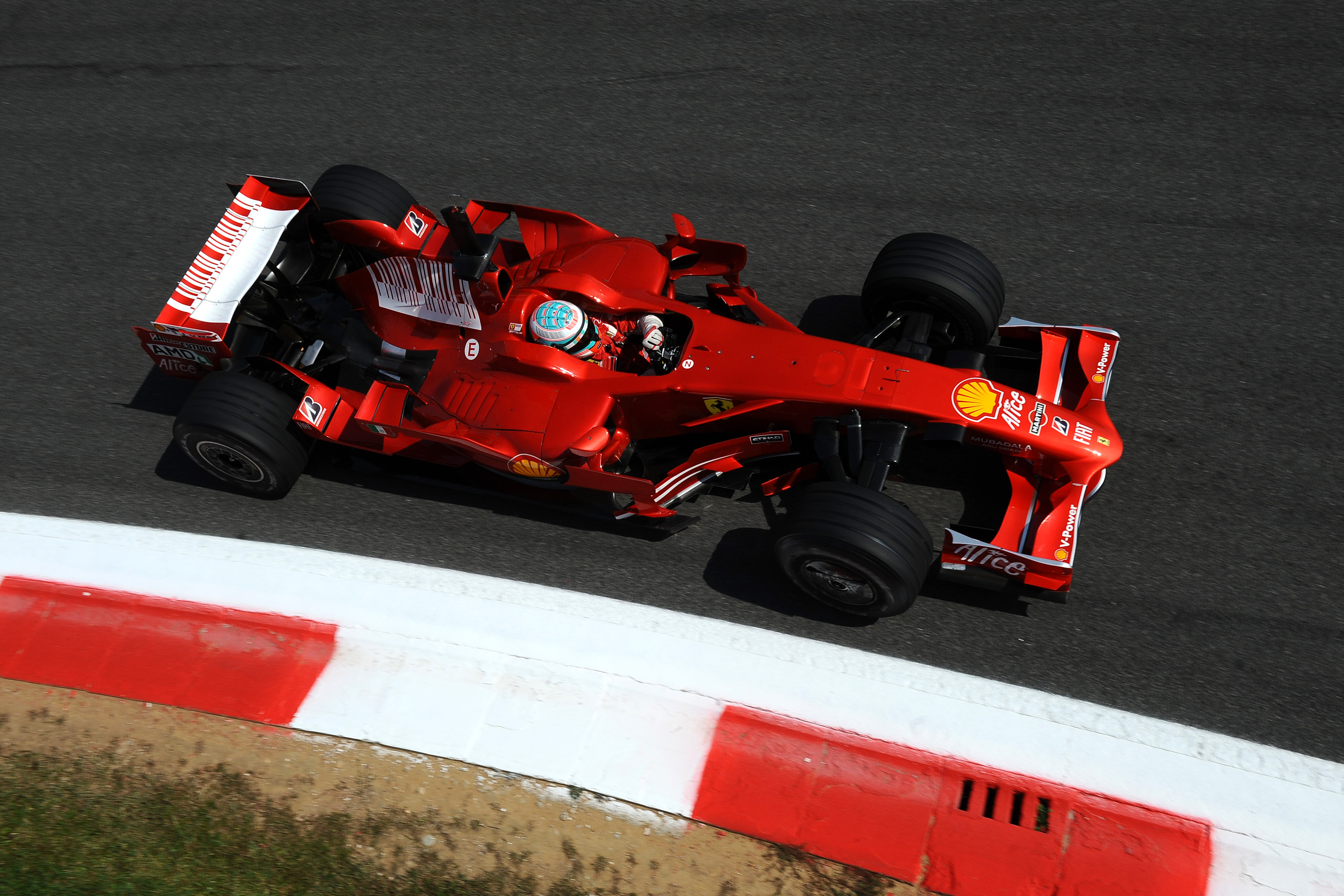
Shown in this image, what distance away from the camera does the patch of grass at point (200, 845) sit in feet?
15.5

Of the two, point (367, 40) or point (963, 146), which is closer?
point (963, 146)

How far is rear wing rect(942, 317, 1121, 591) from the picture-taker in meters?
4.90

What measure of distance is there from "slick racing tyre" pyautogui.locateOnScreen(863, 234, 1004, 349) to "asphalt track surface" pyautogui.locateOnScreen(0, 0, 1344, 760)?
3.09ft

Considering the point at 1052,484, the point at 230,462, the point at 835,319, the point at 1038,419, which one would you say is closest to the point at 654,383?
the point at 835,319

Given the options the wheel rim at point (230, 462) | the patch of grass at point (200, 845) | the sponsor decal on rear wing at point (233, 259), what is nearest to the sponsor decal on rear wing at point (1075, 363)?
the patch of grass at point (200, 845)

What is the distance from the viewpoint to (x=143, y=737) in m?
5.36

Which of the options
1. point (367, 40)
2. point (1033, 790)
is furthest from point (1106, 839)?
point (367, 40)

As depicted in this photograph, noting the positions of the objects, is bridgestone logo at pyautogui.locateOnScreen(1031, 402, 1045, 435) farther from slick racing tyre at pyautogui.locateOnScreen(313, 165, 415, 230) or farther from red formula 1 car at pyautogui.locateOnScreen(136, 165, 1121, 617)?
slick racing tyre at pyautogui.locateOnScreen(313, 165, 415, 230)

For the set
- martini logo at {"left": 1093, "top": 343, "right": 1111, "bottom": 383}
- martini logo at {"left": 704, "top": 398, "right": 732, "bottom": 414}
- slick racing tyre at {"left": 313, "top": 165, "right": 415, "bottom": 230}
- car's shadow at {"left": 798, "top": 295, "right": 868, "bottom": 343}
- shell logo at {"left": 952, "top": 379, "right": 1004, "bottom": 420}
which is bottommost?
martini logo at {"left": 704, "top": 398, "right": 732, "bottom": 414}

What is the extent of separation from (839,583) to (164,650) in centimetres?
402

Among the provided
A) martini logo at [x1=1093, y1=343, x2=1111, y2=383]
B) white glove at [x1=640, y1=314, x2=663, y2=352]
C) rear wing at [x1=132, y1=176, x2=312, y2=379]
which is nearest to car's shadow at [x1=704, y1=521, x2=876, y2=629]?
white glove at [x1=640, y1=314, x2=663, y2=352]

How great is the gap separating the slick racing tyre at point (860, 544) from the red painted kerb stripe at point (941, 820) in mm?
789

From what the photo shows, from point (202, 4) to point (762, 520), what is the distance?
778 centimetres

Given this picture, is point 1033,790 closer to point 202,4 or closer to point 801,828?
point 801,828
